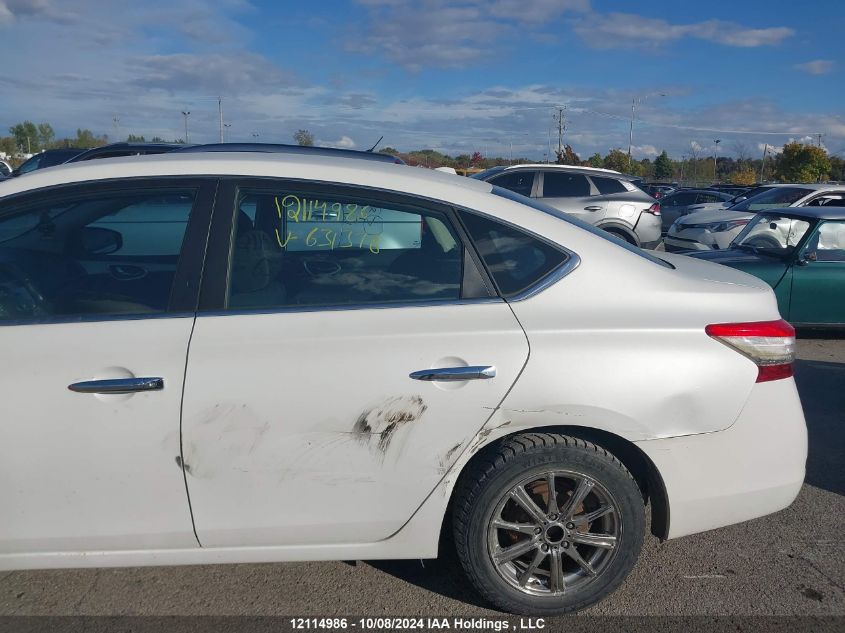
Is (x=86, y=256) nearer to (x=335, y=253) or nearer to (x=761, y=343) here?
(x=335, y=253)

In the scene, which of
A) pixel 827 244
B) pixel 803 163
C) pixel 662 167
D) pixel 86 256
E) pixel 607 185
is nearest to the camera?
pixel 86 256

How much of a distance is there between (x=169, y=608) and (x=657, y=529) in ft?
6.60

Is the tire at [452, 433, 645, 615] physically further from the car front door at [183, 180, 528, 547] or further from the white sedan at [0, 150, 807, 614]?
the car front door at [183, 180, 528, 547]

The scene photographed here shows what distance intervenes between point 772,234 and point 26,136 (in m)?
64.8

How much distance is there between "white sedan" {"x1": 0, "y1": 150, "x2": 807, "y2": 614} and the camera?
261 cm

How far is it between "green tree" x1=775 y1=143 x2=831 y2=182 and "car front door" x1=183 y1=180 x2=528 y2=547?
54.1m

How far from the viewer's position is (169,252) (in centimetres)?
293

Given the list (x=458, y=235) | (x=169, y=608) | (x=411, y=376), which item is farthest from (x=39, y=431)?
(x=458, y=235)

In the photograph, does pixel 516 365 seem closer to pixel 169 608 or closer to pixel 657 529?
pixel 657 529

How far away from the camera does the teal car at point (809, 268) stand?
727 centimetres

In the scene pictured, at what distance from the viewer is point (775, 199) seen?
13.7m

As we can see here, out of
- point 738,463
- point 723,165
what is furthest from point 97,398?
point 723,165

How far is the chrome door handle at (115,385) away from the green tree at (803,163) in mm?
54783

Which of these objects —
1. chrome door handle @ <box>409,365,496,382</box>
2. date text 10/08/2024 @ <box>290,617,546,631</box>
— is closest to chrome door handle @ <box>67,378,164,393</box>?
chrome door handle @ <box>409,365,496,382</box>
